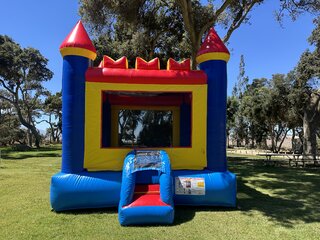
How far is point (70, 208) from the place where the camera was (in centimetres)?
619

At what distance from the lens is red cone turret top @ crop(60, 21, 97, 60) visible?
21.7 feet

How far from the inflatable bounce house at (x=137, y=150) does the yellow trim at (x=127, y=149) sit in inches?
0.8

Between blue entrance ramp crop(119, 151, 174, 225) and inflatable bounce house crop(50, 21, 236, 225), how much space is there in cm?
2

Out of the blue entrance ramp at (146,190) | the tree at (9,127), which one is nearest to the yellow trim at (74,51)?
the blue entrance ramp at (146,190)

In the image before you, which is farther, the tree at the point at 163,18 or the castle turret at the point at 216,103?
the tree at the point at 163,18

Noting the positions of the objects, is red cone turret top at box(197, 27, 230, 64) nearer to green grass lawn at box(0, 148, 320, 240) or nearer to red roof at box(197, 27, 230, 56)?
red roof at box(197, 27, 230, 56)

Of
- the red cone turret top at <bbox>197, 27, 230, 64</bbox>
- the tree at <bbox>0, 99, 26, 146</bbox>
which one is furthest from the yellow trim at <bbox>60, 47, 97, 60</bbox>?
the tree at <bbox>0, 99, 26, 146</bbox>

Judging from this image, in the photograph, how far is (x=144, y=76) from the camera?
691 cm

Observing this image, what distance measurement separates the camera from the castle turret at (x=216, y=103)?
22.6 feet

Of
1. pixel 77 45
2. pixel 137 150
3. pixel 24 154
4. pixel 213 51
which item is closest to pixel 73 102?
pixel 77 45

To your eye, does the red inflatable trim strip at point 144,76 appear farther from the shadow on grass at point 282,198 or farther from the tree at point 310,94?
the tree at point 310,94

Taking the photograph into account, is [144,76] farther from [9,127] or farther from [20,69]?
[9,127]

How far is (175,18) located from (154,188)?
11167mm

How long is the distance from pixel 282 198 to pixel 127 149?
13.8 ft
